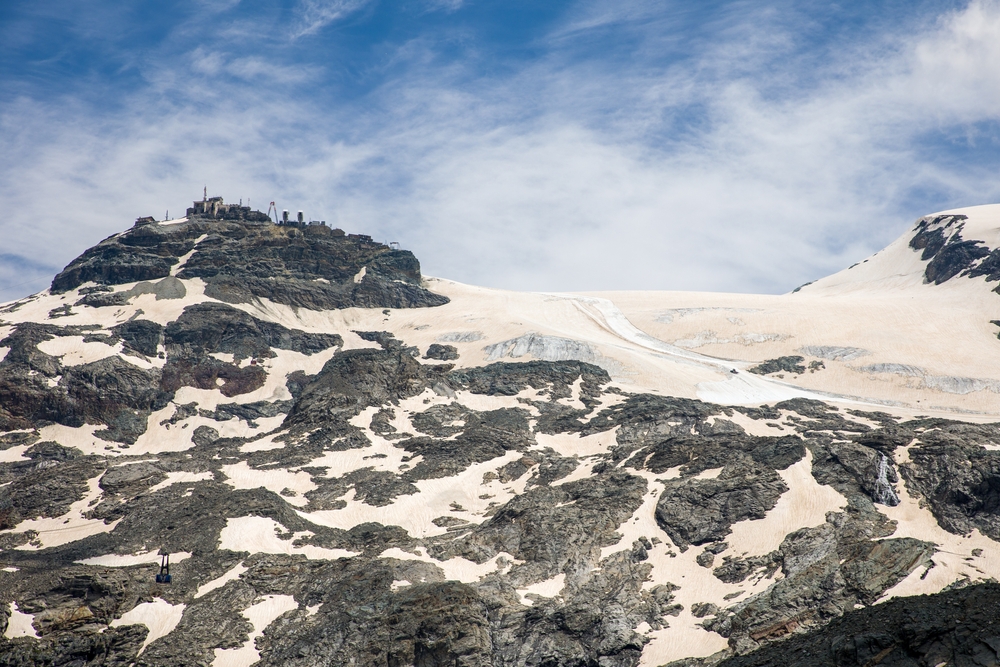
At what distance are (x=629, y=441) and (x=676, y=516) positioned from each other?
91.9ft

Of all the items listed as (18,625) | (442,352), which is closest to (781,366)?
(442,352)

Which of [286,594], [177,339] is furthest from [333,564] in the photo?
[177,339]

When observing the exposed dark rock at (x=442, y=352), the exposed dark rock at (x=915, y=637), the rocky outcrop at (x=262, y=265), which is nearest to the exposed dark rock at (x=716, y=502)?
the exposed dark rock at (x=915, y=637)

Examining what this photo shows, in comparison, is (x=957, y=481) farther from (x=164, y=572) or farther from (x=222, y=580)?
(x=164, y=572)

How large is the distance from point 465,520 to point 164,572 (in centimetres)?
2886

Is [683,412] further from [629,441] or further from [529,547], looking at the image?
[529,547]

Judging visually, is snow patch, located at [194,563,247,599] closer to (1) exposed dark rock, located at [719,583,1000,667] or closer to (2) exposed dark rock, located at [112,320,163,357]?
(1) exposed dark rock, located at [719,583,1000,667]

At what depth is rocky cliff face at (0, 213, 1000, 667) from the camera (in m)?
53.7

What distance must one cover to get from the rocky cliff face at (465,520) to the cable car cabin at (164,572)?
759mm

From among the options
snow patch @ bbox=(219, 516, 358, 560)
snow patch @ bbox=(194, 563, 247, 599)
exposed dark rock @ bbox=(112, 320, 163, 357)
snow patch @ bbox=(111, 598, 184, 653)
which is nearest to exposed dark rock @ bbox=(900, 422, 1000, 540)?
snow patch @ bbox=(219, 516, 358, 560)

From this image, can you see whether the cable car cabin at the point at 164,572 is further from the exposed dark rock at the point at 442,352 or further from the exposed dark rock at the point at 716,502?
the exposed dark rock at the point at 442,352

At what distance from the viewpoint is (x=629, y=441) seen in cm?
9625

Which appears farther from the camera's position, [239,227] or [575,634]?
[239,227]

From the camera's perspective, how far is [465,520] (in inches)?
3118
